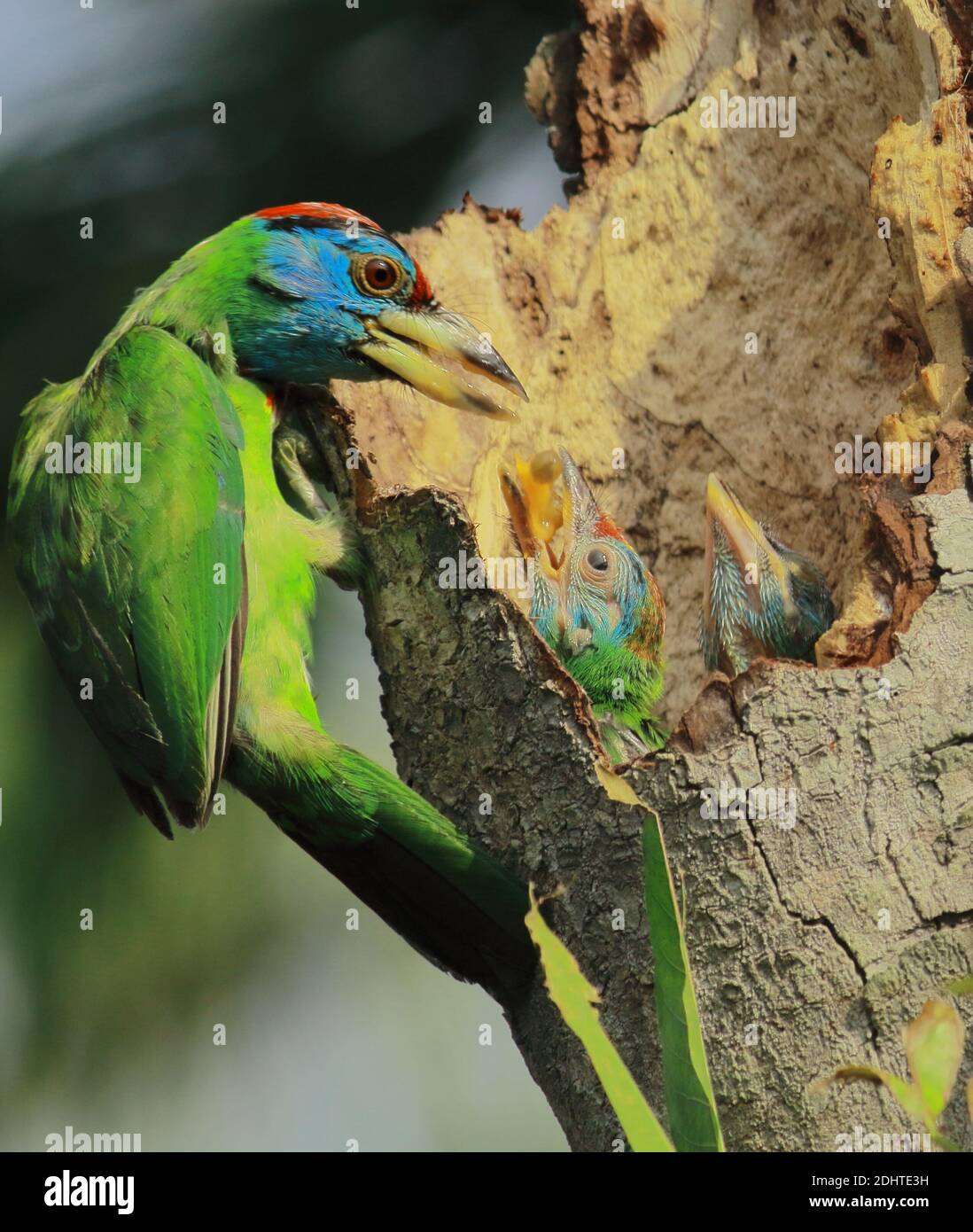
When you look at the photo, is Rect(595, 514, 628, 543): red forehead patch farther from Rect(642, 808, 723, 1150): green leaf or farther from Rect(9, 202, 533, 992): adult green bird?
Rect(642, 808, 723, 1150): green leaf

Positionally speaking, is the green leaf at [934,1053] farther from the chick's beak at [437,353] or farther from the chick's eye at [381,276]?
the chick's eye at [381,276]

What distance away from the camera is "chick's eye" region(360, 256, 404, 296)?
3.42m

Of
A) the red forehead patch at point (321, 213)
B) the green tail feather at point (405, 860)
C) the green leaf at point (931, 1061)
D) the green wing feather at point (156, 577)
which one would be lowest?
the green leaf at point (931, 1061)

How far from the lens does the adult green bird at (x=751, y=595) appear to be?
3652mm

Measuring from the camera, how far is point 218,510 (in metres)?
3.17

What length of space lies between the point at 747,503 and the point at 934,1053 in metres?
2.50

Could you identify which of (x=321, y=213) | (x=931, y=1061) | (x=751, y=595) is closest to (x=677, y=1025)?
(x=931, y=1061)

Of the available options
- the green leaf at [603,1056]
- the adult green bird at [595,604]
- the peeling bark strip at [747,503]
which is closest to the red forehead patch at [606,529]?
the adult green bird at [595,604]

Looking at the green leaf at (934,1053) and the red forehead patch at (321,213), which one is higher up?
Answer: the red forehead patch at (321,213)

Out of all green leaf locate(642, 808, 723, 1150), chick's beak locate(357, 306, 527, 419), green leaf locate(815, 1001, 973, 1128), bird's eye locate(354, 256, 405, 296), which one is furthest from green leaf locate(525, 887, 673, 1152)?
bird's eye locate(354, 256, 405, 296)

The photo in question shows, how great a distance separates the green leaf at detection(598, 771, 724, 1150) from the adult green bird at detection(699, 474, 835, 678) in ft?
5.47

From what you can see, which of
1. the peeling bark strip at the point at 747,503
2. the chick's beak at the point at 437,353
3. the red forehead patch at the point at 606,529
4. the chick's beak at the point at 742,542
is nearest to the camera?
the peeling bark strip at the point at 747,503

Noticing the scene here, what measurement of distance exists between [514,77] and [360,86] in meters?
0.55

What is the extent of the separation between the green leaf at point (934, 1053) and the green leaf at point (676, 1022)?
30 cm
